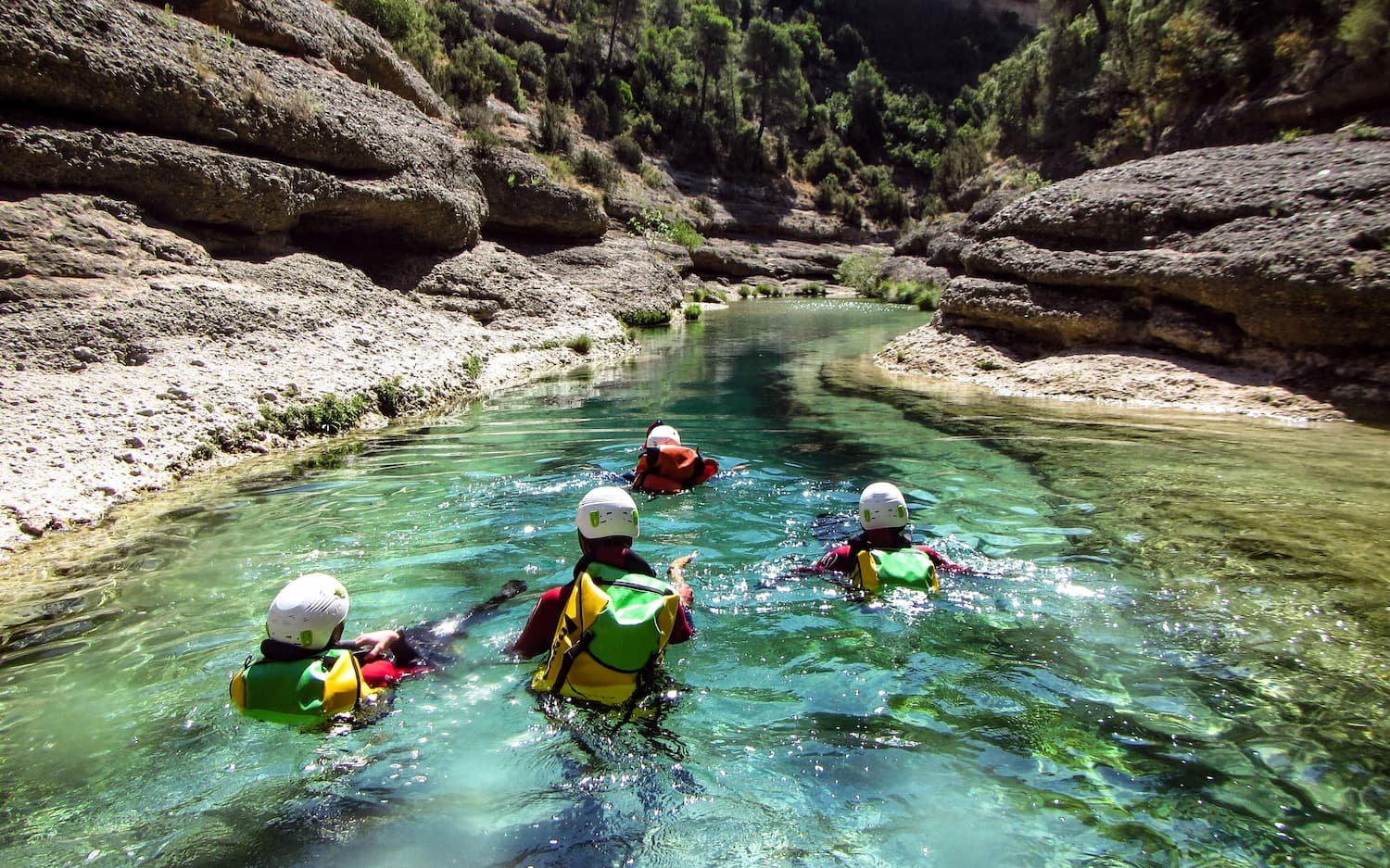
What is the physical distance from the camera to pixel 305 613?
3.92 meters

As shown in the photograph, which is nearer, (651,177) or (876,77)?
(651,177)

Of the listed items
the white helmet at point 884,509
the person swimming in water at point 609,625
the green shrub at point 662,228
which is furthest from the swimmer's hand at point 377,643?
the green shrub at point 662,228

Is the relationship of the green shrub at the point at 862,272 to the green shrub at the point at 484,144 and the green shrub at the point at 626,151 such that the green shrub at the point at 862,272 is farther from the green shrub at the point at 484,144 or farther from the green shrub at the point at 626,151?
the green shrub at the point at 484,144

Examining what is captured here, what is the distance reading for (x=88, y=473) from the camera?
741 centimetres

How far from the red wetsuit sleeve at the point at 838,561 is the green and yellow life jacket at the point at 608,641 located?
195 centimetres

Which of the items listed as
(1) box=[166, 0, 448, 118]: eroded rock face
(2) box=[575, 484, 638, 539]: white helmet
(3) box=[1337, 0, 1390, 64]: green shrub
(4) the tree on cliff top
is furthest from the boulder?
(4) the tree on cliff top

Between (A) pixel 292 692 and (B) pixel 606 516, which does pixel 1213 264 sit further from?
(A) pixel 292 692

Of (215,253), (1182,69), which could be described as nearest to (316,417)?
Answer: (215,253)

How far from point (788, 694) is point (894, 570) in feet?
4.69

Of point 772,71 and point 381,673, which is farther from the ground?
point 772,71

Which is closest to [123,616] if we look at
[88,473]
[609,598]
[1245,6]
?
[88,473]

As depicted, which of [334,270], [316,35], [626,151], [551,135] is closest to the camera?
[334,270]

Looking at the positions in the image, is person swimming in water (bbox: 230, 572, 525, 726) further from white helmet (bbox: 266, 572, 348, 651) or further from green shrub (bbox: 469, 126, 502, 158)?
green shrub (bbox: 469, 126, 502, 158)

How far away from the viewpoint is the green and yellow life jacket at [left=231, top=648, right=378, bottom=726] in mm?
3830
